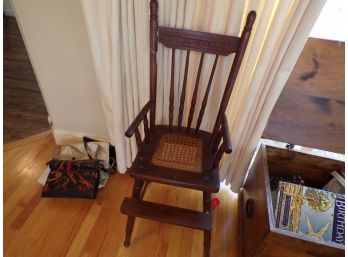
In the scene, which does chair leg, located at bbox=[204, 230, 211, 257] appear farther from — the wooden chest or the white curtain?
the white curtain

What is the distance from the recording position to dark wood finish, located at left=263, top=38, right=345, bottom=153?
5.12 feet

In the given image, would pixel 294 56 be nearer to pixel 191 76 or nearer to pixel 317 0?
pixel 317 0

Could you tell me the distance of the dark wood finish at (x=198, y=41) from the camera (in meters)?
0.98

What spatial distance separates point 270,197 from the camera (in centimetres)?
99

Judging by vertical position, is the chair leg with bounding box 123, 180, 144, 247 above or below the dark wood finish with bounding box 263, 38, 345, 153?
below

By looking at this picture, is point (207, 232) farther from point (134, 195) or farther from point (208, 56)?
point (208, 56)

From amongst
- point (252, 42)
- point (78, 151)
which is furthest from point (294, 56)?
point (78, 151)

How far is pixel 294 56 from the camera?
3.11ft

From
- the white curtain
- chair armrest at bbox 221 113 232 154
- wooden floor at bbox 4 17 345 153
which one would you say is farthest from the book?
wooden floor at bbox 4 17 345 153

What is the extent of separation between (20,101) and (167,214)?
5.52 ft

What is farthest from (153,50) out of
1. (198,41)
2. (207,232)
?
(207,232)

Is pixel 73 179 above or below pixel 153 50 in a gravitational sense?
below

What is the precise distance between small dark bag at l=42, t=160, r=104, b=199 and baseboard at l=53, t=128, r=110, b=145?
9.6 inches

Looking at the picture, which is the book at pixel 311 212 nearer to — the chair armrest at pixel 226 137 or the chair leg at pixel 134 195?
the chair armrest at pixel 226 137
